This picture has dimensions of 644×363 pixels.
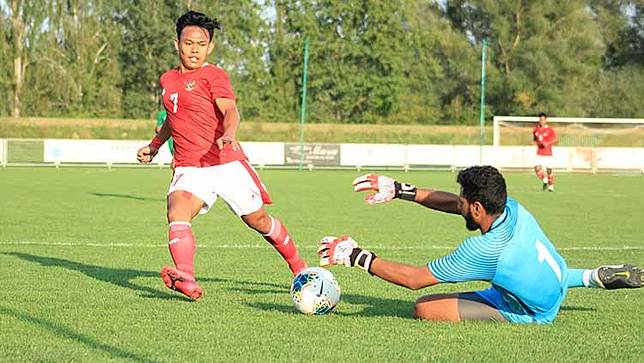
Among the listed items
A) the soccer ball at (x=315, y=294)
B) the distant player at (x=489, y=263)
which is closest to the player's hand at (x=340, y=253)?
the distant player at (x=489, y=263)

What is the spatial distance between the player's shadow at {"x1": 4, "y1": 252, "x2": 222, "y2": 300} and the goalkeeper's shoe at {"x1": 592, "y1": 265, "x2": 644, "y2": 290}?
3101 mm

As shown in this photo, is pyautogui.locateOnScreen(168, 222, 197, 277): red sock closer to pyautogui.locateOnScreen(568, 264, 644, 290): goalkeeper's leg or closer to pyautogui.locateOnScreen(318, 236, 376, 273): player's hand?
pyautogui.locateOnScreen(318, 236, 376, 273): player's hand

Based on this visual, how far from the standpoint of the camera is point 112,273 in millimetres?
9859

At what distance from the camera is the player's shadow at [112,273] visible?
27.9 feet

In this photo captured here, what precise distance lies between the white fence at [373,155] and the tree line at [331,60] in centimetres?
1507

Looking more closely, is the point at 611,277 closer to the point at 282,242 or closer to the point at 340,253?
the point at 340,253

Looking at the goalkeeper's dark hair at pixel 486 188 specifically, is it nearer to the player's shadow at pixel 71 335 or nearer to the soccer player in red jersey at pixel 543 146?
the player's shadow at pixel 71 335

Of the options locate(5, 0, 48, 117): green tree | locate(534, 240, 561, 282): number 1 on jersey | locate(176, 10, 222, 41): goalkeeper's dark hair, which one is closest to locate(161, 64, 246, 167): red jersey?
locate(176, 10, 222, 41): goalkeeper's dark hair

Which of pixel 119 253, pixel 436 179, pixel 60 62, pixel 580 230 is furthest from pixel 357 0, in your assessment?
pixel 119 253

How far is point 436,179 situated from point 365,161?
819cm

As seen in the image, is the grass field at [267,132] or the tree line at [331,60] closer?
the grass field at [267,132]

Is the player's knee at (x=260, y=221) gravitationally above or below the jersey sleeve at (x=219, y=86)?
below

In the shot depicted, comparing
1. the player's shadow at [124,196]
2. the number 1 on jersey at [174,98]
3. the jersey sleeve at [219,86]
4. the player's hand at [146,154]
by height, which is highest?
the jersey sleeve at [219,86]

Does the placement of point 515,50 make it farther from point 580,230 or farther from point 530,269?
point 530,269
